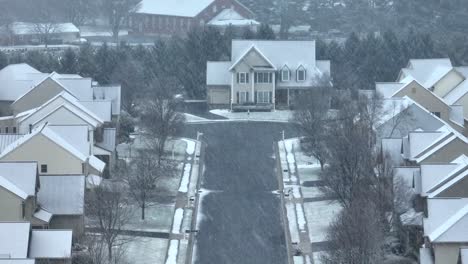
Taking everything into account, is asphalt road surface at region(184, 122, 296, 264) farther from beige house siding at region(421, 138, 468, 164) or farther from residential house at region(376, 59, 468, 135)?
beige house siding at region(421, 138, 468, 164)

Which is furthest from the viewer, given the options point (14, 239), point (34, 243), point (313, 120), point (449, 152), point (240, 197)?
point (313, 120)

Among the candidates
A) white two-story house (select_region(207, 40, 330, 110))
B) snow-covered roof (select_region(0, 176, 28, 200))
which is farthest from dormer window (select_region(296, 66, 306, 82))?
snow-covered roof (select_region(0, 176, 28, 200))

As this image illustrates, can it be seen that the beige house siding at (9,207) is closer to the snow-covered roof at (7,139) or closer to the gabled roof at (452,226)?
the snow-covered roof at (7,139)

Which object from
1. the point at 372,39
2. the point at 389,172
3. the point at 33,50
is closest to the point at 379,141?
the point at 389,172

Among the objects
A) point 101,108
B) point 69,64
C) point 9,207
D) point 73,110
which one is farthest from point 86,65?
point 9,207

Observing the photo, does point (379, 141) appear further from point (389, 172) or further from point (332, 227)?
point (332, 227)

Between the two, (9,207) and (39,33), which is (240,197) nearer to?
(9,207)

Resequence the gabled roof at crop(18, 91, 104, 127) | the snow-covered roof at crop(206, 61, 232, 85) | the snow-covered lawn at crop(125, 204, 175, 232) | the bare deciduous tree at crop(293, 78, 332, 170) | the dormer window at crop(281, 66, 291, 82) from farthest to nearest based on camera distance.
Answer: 1. the dormer window at crop(281, 66, 291, 82)
2. the snow-covered roof at crop(206, 61, 232, 85)
3. the gabled roof at crop(18, 91, 104, 127)
4. the bare deciduous tree at crop(293, 78, 332, 170)
5. the snow-covered lawn at crop(125, 204, 175, 232)
